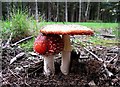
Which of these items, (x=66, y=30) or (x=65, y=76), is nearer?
(x=66, y=30)

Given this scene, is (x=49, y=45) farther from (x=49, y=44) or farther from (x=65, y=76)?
(x=65, y=76)

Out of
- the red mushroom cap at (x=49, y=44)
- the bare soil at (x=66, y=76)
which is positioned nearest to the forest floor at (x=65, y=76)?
the bare soil at (x=66, y=76)

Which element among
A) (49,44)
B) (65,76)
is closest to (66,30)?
(49,44)

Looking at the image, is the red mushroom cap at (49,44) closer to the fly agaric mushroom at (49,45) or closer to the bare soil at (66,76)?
the fly agaric mushroom at (49,45)

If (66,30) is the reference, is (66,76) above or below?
below

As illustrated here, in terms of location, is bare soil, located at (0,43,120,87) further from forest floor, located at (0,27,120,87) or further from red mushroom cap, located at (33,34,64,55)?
red mushroom cap, located at (33,34,64,55)

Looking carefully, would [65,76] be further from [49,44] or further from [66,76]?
[49,44]

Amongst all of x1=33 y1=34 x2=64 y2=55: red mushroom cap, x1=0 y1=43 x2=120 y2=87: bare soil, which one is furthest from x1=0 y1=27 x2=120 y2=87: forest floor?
x1=33 y1=34 x2=64 y2=55: red mushroom cap

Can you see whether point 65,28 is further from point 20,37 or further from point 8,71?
point 20,37

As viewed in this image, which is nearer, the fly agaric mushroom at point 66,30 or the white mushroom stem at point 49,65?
the fly agaric mushroom at point 66,30
